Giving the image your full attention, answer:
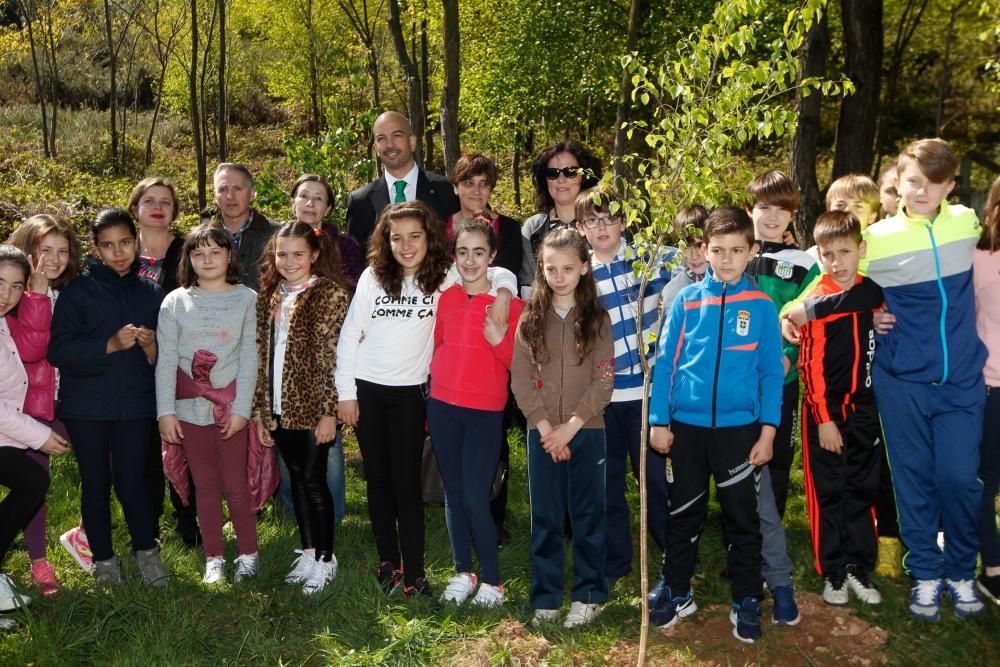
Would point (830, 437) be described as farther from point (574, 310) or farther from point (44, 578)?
point (44, 578)

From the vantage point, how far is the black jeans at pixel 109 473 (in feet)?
15.0

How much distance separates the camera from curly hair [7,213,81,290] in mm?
4664

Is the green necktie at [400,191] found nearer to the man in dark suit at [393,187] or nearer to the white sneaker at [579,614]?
the man in dark suit at [393,187]

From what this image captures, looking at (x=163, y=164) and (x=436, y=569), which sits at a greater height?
(x=163, y=164)

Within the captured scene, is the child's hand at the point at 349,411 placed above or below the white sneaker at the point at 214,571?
above

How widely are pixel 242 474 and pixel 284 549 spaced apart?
1.95 ft

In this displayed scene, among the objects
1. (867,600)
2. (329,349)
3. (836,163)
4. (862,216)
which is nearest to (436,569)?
(329,349)

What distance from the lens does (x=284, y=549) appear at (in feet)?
16.8

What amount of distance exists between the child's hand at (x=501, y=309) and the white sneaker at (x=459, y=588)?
53.1 inches

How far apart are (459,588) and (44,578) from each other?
2.24 m

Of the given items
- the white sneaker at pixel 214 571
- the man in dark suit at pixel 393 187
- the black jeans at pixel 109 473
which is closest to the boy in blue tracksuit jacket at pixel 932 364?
the man in dark suit at pixel 393 187

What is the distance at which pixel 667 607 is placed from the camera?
4.26 meters

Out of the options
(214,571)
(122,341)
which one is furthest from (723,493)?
(122,341)

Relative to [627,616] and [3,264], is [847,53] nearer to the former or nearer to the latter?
[627,616]
